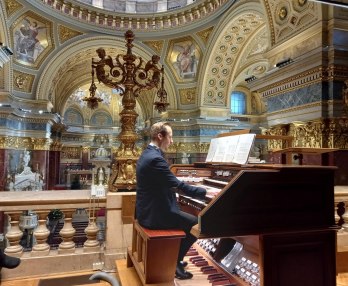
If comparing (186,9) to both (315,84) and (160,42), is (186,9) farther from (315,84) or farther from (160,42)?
(315,84)

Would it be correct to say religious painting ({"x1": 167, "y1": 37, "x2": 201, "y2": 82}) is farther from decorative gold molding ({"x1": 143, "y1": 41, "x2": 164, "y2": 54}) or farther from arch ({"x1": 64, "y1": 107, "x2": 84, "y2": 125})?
arch ({"x1": 64, "y1": 107, "x2": 84, "y2": 125})

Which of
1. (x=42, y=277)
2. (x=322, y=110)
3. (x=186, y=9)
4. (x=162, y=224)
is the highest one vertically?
(x=186, y=9)

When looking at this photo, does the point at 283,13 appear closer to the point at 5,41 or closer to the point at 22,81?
the point at 5,41

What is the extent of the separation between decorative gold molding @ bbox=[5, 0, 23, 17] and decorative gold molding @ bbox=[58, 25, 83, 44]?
209 centimetres

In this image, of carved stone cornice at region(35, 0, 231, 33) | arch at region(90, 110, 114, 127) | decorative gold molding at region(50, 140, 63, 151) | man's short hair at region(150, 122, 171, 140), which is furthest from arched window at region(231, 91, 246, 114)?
man's short hair at region(150, 122, 171, 140)

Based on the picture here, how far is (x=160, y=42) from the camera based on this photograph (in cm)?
1491

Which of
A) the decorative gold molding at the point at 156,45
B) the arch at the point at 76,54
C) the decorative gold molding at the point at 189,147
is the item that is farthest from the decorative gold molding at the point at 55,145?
the decorative gold molding at the point at 156,45

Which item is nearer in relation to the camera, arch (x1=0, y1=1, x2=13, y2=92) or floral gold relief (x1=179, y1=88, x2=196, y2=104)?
arch (x1=0, y1=1, x2=13, y2=92)

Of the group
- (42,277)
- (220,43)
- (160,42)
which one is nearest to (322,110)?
(42,277)

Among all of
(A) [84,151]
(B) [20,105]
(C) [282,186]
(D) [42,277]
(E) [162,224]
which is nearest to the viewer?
Result: (C) [282,186]

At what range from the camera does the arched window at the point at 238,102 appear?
20516 mm

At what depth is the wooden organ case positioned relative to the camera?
2193 millimetres

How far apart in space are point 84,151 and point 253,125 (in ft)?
55.2

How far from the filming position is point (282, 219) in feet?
7.63
